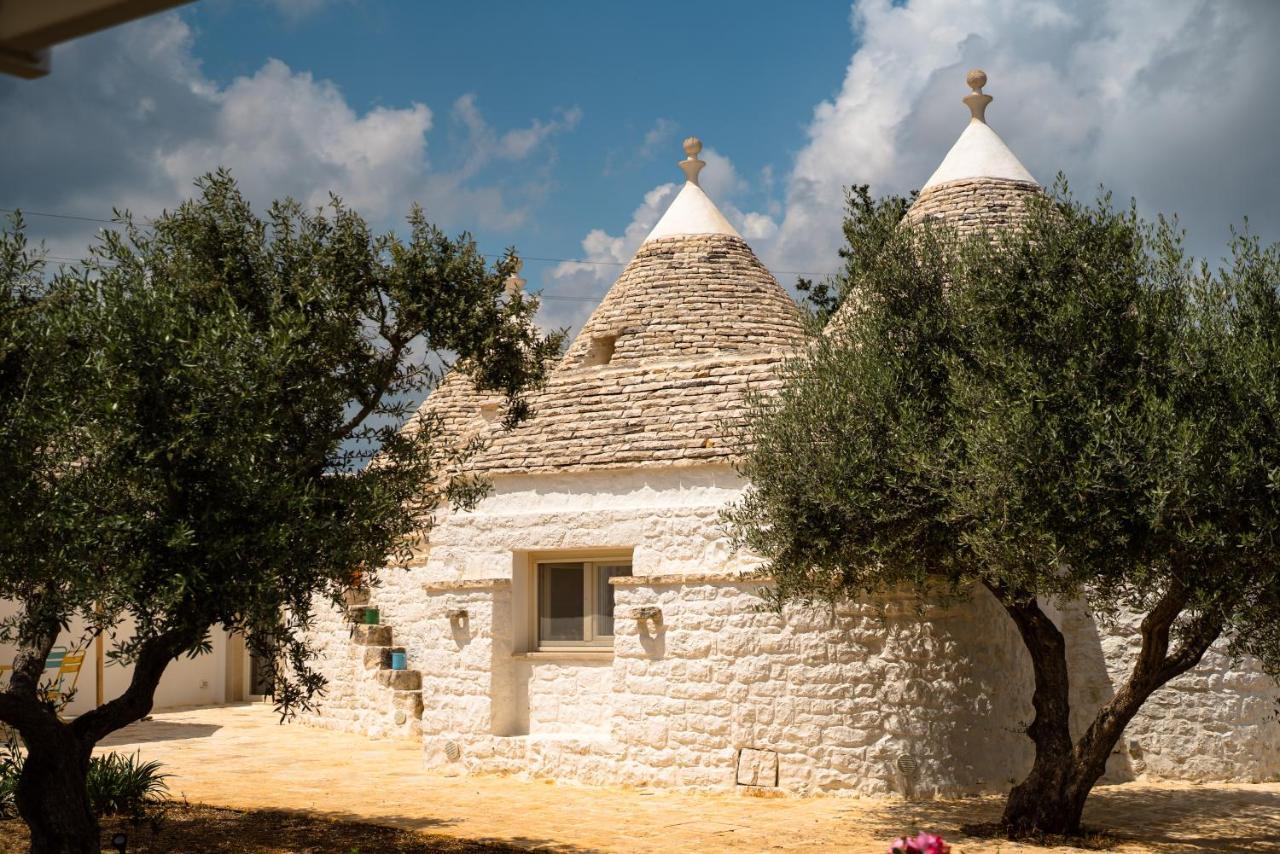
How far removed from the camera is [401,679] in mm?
17594

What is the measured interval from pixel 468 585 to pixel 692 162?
306 inches

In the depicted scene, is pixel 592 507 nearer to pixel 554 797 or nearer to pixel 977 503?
pixel 554 797

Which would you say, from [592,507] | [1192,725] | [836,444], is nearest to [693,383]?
[592,507]

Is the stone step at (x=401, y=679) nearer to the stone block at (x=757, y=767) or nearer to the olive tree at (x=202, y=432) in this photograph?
the stone block at (x=757, y=767)

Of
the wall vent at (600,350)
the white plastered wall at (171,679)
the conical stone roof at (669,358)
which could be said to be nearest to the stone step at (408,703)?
the white plastered wall at (171,679)

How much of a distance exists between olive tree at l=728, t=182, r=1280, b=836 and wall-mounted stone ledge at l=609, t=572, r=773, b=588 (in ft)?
5.05

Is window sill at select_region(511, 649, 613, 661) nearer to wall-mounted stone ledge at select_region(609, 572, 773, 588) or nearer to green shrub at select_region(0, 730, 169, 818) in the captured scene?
wall-mounted stone ledge at select_region(609, 572, 773, 588)

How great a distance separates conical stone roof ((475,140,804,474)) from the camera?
1346cm

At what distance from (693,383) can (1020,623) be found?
483 centimetres

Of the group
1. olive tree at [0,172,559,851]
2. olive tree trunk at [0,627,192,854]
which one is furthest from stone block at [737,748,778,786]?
olive tree trunk at [0,627,192,854]

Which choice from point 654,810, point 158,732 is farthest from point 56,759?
point 158,732

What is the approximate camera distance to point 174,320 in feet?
24.1

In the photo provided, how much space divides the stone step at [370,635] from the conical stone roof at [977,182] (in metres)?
9.94

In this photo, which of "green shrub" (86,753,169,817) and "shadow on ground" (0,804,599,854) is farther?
"green shrub" (86,753,169,817)
